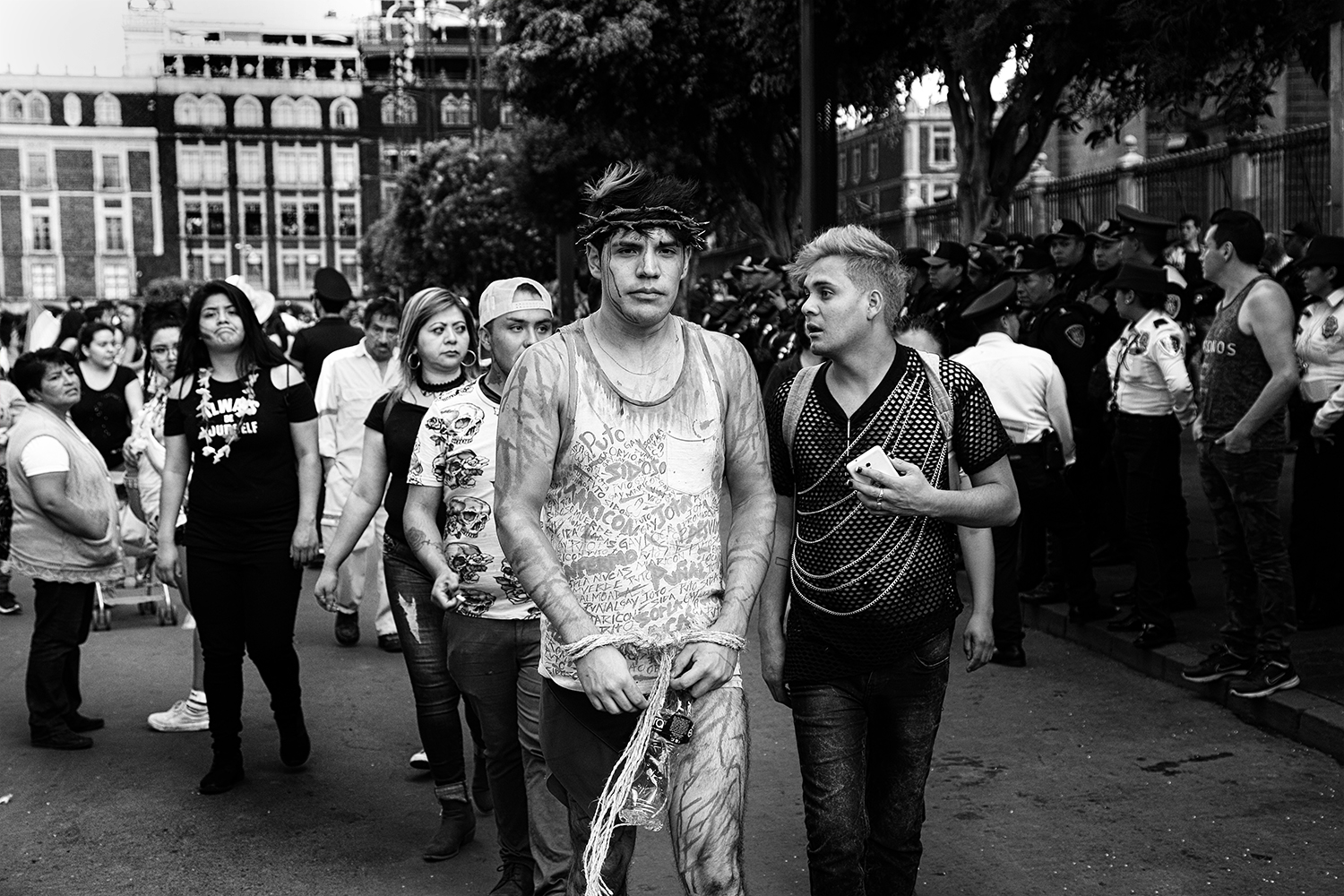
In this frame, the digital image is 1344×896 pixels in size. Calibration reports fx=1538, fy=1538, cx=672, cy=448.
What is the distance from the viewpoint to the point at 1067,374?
923cm

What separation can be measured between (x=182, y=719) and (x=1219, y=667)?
183 inches

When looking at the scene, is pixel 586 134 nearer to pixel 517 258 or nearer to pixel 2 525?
pixel 2 525

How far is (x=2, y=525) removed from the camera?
9.07 meters

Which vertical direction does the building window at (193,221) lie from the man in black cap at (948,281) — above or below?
above

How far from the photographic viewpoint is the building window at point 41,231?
99625 mm

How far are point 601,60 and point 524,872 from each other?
58.7 feet

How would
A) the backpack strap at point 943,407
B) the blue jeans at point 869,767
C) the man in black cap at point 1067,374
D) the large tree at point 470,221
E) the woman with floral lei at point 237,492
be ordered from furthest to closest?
the large tree at point 470,221
the man in black cap at point 1067,374
the woman with floral lei at point 237,492
the backpack strap at point 943,407
the blue jeans at point 869,767

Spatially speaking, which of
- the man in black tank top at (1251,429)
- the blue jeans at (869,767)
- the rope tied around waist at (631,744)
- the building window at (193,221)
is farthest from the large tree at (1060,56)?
the building window at (193,221)

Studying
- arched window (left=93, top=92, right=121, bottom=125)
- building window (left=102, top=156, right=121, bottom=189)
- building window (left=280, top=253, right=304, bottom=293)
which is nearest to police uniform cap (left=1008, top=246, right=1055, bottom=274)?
building window (left=280, top=253, right=304, bottom=293)

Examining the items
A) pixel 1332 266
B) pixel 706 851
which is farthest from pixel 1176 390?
pixel 706 851

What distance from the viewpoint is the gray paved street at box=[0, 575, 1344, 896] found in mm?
4922

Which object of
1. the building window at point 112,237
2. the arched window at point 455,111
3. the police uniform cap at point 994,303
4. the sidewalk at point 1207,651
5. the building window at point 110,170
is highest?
the arched window at point 455,111

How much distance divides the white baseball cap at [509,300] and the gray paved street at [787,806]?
1832mm

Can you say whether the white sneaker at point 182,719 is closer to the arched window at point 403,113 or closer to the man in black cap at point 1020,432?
the man in black cap at point 1020,432
